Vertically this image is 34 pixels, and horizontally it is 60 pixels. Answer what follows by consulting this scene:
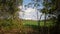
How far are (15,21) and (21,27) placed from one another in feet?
1.04

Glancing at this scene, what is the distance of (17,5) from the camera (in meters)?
6.40

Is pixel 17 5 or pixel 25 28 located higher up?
pixel 17 5

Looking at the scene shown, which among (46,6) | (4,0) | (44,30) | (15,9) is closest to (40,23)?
(44,30)

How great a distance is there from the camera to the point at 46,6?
222 inches

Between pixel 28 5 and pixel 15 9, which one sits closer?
pixel 28 5

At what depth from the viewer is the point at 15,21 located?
249 inches

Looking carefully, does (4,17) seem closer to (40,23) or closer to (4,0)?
(4,0)

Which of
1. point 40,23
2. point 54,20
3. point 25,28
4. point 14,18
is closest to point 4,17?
point 14,18

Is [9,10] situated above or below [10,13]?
above

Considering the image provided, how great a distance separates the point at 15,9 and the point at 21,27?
70 centimetres

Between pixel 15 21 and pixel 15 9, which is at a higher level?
pixel 15 9

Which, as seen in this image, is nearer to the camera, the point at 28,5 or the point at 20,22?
the point at 28,5

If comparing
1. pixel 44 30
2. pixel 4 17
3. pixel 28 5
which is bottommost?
pixel 44 30

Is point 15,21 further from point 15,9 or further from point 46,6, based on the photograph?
point 46,6
